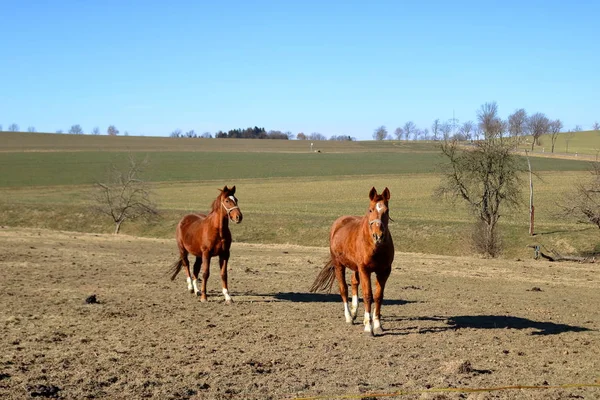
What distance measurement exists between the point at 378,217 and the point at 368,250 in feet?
2.51

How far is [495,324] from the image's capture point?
11930 mm

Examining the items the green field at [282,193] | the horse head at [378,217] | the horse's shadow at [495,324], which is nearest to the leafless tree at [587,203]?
the green field at [282,193]

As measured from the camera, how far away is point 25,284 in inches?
597

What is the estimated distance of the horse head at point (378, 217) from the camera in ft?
33.5

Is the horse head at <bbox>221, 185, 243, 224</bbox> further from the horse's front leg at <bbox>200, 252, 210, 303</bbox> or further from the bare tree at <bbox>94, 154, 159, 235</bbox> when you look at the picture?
the bare tree at <bbox>94, 154, 159, 235</bbox>

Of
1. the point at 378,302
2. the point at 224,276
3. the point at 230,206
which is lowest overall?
the point at 224,276

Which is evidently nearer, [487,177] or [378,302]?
[378,302]

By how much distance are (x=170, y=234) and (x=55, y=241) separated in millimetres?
17036

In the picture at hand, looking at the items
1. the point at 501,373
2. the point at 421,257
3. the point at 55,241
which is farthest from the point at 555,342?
the point at 55,241

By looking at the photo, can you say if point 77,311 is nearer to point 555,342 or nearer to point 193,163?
point 555,342

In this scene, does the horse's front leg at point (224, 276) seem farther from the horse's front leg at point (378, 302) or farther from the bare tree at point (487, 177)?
the bare tree at point (487, 177)

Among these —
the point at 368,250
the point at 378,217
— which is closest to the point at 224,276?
the point at 368,250

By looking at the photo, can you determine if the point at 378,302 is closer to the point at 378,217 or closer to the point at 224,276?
A: the point at 378,217

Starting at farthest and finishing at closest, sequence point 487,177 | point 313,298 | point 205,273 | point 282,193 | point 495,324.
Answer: point 282,193
point 487,177
point 313,298
point 205,273
point 495,324
